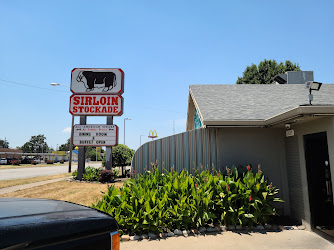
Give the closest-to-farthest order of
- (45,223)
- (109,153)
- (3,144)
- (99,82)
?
(45,223) → (99,82) → (109,153) → (3,144)

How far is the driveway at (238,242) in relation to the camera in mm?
4398

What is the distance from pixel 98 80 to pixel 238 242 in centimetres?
1070

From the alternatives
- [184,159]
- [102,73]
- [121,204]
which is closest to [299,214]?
[184,159]

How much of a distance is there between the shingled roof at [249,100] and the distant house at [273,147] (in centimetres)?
3

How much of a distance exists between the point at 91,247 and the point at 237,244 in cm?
372

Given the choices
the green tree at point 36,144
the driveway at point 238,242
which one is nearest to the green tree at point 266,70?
the driveway at point 238,242

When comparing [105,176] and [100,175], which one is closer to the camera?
[105,176]

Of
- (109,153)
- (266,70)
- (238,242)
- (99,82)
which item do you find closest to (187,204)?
(238,242)

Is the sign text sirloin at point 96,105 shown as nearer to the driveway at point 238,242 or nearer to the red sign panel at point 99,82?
the red sign panel at point 99,82

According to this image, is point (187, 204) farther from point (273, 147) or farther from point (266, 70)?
point (266, 70)

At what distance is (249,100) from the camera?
8836 mm

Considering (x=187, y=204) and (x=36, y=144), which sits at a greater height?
(x=36, y=144)

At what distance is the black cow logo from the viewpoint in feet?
40.3

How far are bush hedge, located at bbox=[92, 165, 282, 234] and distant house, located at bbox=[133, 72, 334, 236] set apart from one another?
116 cm
